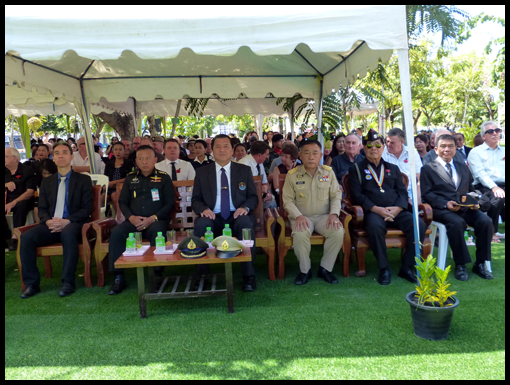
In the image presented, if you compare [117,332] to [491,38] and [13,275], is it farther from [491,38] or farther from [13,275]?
[491,38]

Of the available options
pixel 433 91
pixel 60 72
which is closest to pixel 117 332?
pixel 60 72

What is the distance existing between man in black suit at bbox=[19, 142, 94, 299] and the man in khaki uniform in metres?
2.29

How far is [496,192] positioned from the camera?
5.29 metres

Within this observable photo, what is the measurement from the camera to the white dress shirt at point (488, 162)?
5.62 metres

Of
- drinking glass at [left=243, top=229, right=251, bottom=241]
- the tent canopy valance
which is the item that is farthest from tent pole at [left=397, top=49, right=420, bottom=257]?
drinking glass at [left=243, top=229, right=251, bottom=241]

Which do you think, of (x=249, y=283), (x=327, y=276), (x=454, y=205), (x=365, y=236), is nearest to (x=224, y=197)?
(x=249, y=283)

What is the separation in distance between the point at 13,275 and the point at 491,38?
17485mm

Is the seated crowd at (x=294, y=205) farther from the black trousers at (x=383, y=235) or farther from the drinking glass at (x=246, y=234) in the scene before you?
the drinking glass at (x=246, y=234)

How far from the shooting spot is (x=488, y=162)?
5715 mm

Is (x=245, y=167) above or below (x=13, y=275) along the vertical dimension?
above

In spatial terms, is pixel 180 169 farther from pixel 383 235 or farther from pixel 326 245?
pixel 383 235

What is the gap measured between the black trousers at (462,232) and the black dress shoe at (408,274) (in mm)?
550

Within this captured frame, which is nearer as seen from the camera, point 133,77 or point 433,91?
point 133,77

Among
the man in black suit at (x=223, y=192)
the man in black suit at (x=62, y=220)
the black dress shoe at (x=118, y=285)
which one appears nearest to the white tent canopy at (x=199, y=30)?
the man in black suit at (x=223, y=192)
